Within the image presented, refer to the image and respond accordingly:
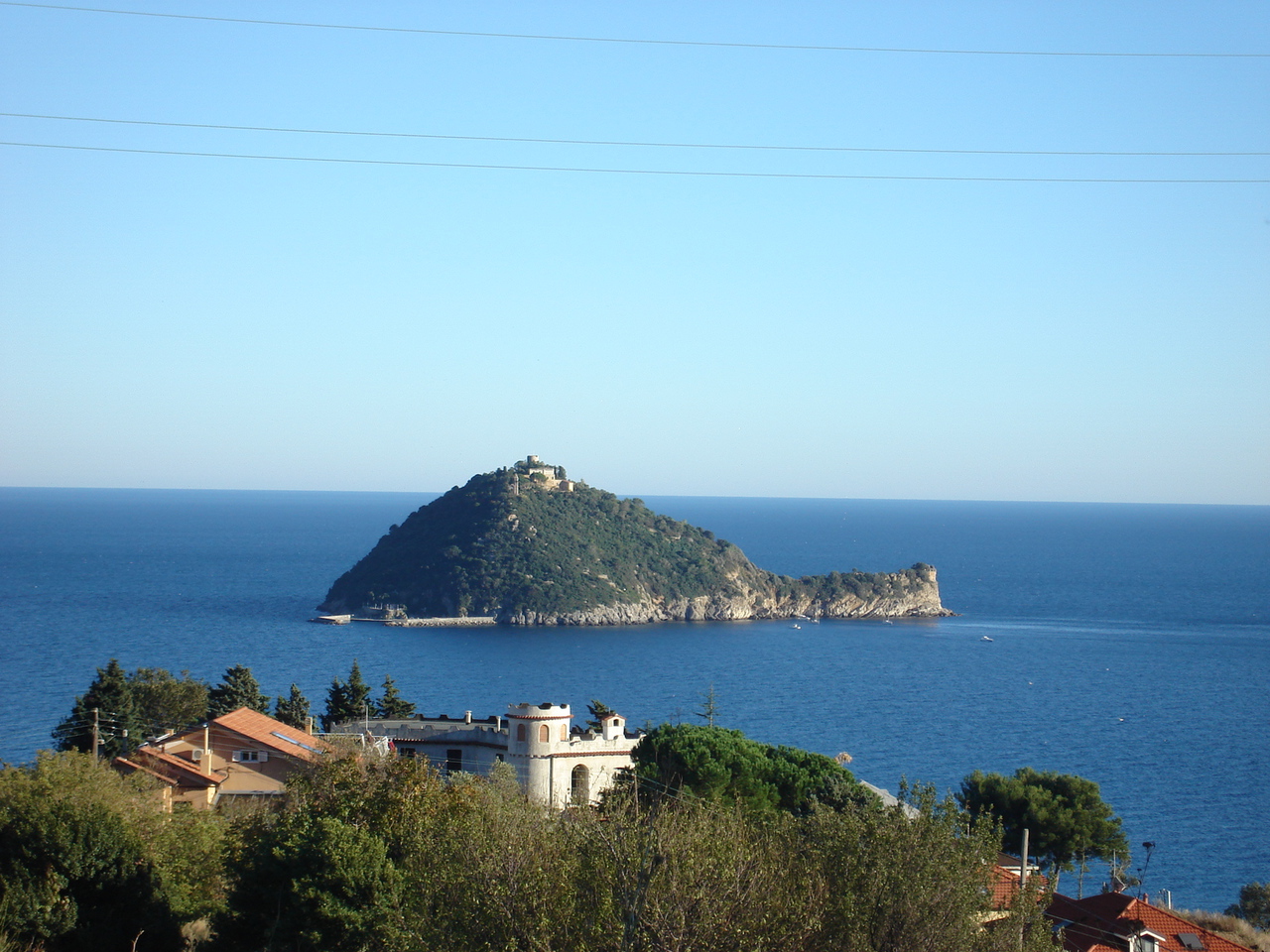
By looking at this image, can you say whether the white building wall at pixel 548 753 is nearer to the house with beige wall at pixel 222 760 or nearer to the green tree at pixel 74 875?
the house with beige wall at pixel 222 760

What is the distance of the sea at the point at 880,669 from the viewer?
39.8 meters

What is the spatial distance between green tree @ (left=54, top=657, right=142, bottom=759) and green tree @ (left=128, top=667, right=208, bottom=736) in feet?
7.73

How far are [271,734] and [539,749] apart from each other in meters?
5.54

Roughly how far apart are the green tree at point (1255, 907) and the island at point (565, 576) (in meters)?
67.0

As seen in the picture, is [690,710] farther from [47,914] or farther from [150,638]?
[47,914]

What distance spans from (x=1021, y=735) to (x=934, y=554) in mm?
106686

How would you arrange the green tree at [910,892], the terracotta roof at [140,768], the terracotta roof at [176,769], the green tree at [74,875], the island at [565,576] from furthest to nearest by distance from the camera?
the island at [565,576], the terracotta roof at [176,769], the terracotta roof at [140,768], the green tree at [74,875], the green tree at [910,892]

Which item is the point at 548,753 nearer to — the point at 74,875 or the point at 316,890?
the point at 74,875

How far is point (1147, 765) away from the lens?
140ft

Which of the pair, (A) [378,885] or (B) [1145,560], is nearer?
(A) [378,885]

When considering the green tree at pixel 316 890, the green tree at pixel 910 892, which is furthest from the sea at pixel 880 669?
the green tree at pixel 316 890

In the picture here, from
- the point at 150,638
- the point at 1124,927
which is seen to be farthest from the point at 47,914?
the point at 150,638

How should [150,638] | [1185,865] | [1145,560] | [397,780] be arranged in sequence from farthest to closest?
[1145,560] → [150,638] → [1185,865] → [397,780]

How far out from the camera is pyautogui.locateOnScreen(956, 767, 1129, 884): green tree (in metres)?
26.8
